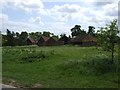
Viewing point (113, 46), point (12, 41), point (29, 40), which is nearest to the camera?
point (113, 46)

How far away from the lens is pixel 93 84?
13141mm

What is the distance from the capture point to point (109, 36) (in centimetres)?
1728

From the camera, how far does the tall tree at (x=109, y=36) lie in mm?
17188

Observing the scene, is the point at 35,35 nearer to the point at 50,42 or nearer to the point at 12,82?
the point at 50,42

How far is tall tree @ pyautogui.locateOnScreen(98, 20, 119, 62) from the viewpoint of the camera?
17.2 m

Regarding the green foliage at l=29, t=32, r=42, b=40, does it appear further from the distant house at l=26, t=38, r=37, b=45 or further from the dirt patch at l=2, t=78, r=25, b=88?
the dirt patch at l=2, t=78, r=25, b=88

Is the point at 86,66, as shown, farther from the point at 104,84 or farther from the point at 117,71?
the point at 104,84

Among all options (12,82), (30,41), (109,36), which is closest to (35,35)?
(30,41)

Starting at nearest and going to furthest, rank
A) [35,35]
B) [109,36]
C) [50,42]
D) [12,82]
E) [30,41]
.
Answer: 1. [12,82]
2. [109,36]
3. [50,42]
4. [30,41]
5. [35,35]

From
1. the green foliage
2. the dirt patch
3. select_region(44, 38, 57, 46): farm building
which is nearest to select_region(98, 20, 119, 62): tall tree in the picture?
the dirt patch

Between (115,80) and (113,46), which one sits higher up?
(113,46)

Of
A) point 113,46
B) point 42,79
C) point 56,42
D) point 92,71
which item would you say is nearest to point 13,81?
point 42,79

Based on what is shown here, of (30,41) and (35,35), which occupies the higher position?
(35,35)

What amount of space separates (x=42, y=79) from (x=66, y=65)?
4468mm
